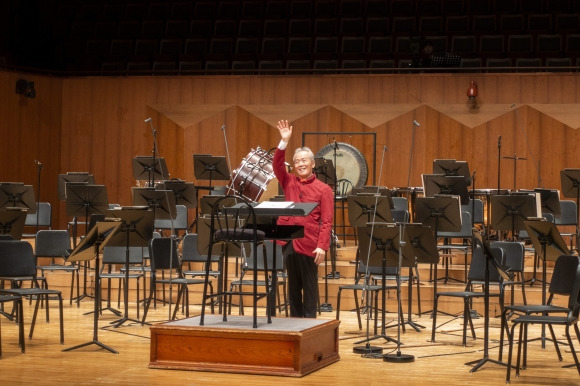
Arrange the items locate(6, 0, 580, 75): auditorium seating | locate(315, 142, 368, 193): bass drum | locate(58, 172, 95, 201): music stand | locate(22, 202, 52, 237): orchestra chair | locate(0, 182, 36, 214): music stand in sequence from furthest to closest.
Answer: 1. locate(6, 0, 580, 75): auditorium seating
2. locate(315, 142, 368, 193): bass drum
3. locate(22, 202, 52, 237): orchestra chair
4. locate(58, 172, 95, 201): music stand
5. locate(0, 182, 36, 214): music stand

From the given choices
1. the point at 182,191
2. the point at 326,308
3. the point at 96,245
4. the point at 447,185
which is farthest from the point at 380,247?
the point at 182,191

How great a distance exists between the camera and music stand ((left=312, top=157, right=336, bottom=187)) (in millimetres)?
9391

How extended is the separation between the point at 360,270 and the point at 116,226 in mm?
2472

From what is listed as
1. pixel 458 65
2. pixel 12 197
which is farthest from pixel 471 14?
pixel 12 197

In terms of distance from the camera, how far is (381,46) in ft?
46.7

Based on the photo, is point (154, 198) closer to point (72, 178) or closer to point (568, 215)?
point (72, 178)

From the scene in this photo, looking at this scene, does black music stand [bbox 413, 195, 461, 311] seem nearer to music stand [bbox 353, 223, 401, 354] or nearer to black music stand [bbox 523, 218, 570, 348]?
music stand [bbox 353, 223, 401, 354]

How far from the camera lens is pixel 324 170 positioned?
30.9ft

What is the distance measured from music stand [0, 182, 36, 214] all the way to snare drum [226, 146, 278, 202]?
2.23 meters

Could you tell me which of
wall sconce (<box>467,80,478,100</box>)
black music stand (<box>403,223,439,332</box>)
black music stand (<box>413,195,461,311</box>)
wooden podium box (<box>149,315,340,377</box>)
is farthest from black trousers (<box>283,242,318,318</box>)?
wall sconce (<box>467,80,478,100</box>)

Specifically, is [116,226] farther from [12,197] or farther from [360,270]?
[12,197]

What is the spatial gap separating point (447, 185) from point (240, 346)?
4408mm

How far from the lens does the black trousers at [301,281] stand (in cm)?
629

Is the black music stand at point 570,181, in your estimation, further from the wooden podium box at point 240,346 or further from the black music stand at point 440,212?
the wooden podium box at point 240,346
